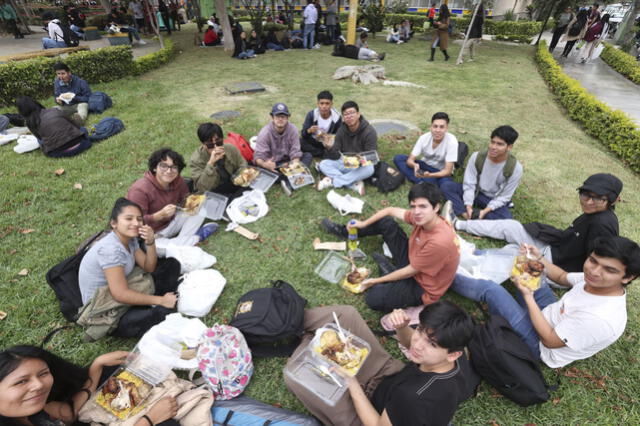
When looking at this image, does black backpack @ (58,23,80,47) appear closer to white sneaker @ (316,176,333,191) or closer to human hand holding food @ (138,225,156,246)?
white sneaker @ (316,176,333,191)

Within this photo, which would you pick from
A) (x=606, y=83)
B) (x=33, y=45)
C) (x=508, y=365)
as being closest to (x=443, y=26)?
(x=606, y=83)

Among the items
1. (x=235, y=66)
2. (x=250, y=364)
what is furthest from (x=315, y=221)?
(x=235, y=66)

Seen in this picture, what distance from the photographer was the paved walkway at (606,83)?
919cm

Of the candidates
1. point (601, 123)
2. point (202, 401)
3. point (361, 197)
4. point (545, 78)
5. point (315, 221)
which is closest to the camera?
point (202, 401)

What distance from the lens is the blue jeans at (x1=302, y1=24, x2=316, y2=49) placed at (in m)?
16.3

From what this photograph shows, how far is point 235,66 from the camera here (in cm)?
1277

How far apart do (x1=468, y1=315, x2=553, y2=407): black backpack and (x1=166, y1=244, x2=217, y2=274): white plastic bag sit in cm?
303

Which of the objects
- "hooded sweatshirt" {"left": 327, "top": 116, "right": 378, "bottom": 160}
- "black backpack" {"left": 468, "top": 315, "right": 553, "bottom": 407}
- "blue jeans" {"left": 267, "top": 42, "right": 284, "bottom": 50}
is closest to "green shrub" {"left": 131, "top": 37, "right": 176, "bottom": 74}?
"blue jeans" {"left": 267, "top": 42, "right": 284, "bottom": 50}

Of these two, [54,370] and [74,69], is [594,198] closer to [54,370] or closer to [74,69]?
[54,370]

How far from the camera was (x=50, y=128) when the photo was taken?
18.7ft

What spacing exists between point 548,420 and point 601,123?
7.72 m

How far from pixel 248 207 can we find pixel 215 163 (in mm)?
823

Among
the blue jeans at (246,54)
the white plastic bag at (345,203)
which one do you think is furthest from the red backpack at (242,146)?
the blue jeans at (246,54)

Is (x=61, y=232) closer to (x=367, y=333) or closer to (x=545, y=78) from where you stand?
(x=367, y=333)
